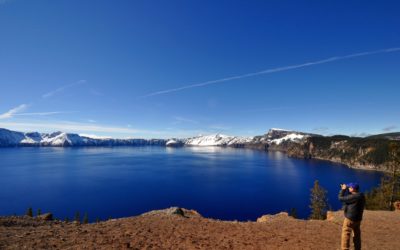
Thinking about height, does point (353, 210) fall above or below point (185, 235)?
above

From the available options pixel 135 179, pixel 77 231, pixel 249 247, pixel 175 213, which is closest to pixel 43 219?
pixel 77 231

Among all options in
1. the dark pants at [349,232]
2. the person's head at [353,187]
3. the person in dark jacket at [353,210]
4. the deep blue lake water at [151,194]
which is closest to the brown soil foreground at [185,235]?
the dark pants at [349,232]

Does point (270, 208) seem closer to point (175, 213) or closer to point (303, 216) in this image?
point (303, 216)

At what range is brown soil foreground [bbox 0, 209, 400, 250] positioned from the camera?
11516 mm

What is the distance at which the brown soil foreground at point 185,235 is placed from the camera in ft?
37.8

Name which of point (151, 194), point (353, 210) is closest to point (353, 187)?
point (353, 210)

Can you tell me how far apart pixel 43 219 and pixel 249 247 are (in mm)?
13574

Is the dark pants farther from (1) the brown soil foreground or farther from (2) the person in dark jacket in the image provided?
(1) the brown soil foreground

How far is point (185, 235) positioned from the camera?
13.4 meters

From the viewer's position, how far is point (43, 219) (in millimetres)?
17188

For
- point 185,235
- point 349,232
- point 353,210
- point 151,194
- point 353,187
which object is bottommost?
point 151,194

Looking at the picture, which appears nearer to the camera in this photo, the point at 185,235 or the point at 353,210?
the point at 353,210

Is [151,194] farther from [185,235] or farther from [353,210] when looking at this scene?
[353,210]

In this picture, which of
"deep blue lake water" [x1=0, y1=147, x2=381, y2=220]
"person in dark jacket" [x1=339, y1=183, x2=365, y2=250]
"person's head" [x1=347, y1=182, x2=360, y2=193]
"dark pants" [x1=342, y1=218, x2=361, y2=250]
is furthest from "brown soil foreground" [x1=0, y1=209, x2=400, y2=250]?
"deep blue lake water" [x1=0, y1=147, x2=381, y2=220]
